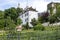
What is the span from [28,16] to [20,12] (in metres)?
8.52

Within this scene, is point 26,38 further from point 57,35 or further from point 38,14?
point 38,14

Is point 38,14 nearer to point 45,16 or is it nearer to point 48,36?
point 45,16

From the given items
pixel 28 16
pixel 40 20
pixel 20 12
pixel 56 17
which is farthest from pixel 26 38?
pixel 20 12

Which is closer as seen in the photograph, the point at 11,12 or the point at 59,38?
the point at 59,38

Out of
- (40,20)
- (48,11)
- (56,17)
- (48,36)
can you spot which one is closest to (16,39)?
(48,36)

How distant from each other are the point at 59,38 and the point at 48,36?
97cm

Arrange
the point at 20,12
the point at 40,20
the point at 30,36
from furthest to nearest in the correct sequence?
the point at 20,12
the point at 40,20
the point at 30,36

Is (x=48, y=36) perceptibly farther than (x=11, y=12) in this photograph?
No

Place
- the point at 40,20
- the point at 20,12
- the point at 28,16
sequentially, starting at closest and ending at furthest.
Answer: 1. the point at 40,20
2. the point at 28,16
3. the point at 20,12

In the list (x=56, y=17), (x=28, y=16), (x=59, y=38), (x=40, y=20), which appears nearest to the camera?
(x=59, y=38)

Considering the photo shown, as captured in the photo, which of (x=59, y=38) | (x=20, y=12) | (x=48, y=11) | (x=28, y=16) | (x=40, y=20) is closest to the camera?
(x=59, y=38)

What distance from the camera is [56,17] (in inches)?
1682

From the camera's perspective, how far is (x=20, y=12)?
62.7m

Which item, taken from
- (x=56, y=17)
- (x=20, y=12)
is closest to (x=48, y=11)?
(x=56, y=17)
